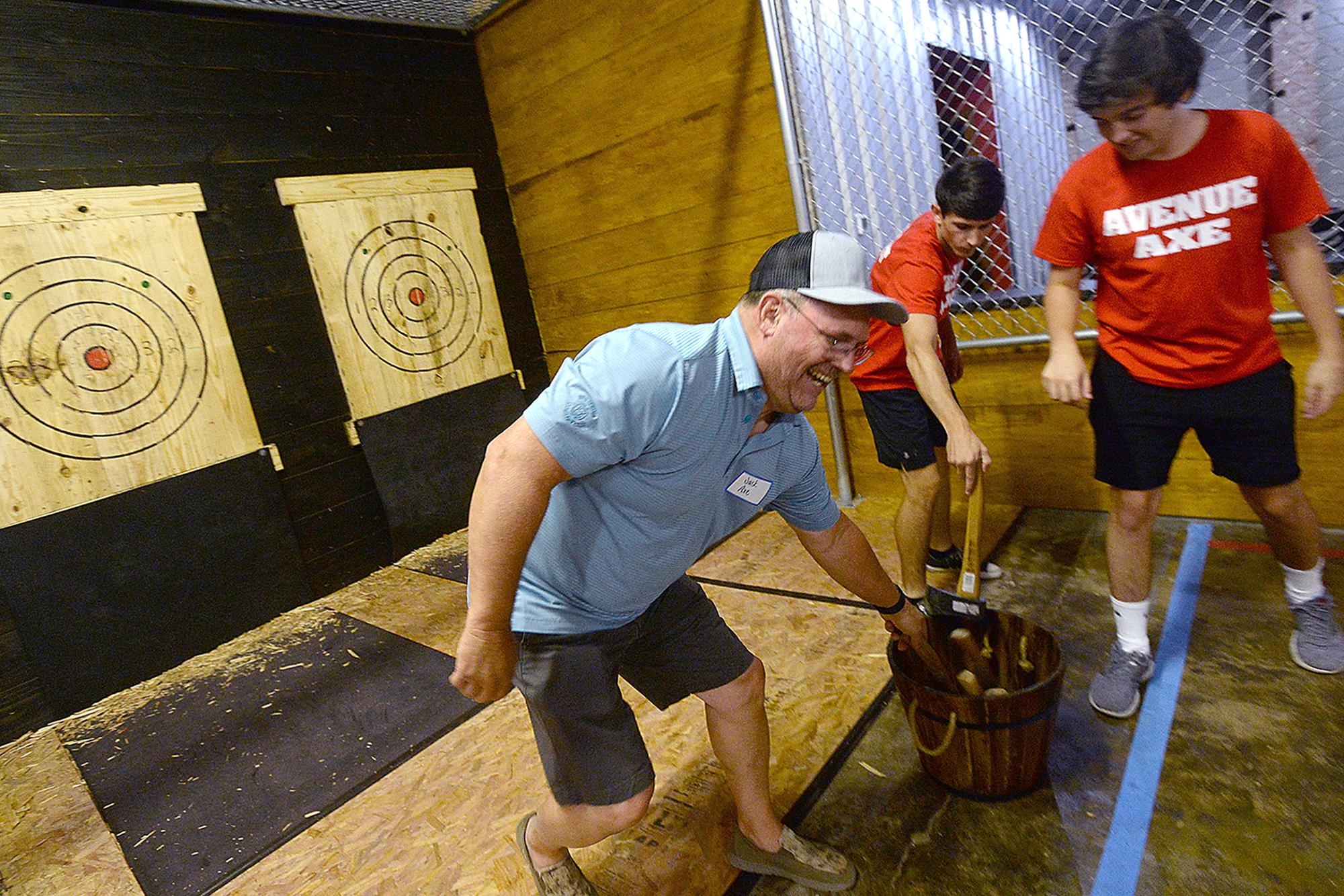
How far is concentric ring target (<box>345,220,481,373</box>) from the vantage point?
3.82 meters

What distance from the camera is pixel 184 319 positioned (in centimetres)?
324

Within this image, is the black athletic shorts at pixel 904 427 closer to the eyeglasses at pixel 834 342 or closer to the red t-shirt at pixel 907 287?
the red t-shirt at pixel 907 287

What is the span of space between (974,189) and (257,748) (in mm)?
2819

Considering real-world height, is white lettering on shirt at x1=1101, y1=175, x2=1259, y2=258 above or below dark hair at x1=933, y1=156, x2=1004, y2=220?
below

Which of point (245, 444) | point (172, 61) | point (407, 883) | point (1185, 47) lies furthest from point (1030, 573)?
point (172, 61)

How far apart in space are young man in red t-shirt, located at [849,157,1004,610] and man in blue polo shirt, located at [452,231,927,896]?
2.29 ft

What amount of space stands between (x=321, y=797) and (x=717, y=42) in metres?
3.20

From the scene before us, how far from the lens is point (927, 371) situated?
6.50 ft

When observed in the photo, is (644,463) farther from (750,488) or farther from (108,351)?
(108,351)

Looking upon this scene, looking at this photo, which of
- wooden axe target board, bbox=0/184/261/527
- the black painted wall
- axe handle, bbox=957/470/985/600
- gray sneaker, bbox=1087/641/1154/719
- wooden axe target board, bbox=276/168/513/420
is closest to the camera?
gray sneaker, bbox=1087/641/1154/719

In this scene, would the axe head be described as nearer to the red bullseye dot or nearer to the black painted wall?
the black painted wall

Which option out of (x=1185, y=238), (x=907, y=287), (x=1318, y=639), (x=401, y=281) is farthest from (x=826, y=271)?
(x=401, y=281)

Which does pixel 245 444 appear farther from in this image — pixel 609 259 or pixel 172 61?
pixel 609 259

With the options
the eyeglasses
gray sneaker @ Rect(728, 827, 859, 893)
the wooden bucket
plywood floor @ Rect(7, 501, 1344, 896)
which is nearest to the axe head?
the wooden bucket
